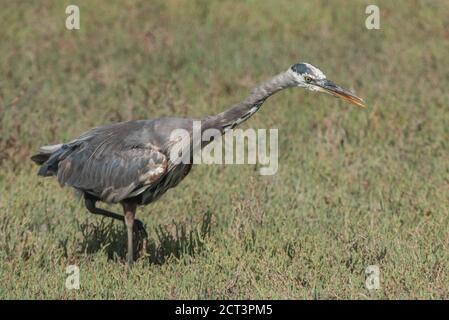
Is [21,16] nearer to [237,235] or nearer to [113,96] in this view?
[113,96]

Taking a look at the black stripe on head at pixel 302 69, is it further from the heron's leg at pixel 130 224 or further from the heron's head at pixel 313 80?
the heron's leg at pixel 130 224

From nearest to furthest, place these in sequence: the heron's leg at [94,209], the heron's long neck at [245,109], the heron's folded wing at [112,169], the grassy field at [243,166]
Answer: the grassy field at [243,166] < the heron's long neck at [245,109] < the heron's folded wing at [112,169] < the heron's leg at [94,209]

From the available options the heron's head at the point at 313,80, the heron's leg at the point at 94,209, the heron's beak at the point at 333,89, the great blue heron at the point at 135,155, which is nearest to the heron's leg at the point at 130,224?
the great blue heron at the point at 135,155

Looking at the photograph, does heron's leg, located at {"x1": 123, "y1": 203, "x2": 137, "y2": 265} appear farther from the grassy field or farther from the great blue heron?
the grassy field

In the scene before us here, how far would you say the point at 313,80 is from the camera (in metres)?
7.05

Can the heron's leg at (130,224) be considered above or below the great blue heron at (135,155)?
below

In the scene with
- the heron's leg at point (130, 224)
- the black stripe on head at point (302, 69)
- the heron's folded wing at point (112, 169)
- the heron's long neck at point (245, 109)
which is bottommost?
the heron's leg at point (130, 224)

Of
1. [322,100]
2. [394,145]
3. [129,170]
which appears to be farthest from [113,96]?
[129,170]

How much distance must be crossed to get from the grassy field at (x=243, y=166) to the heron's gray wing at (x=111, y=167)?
1.58ft

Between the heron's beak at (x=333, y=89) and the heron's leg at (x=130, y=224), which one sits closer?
the heron's beak at (x=333, y=89)

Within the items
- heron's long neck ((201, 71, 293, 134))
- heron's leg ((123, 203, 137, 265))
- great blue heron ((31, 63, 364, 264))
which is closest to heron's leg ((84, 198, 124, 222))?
great blue heron ((31, 63, 364, 264))

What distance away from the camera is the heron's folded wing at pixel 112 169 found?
7254 millimetres

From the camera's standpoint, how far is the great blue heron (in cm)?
709

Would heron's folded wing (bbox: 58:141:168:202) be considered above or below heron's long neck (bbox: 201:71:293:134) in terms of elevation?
below
